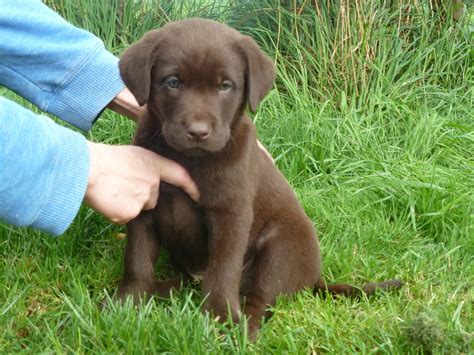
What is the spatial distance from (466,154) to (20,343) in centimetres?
292

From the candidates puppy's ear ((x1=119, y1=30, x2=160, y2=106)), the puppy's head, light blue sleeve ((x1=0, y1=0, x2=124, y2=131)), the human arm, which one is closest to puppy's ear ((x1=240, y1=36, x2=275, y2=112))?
the puppy's head

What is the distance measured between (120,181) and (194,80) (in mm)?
460

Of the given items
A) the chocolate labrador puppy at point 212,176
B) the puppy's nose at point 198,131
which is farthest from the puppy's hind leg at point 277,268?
the puppy's nose at point 198,131

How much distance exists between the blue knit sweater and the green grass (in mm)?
382

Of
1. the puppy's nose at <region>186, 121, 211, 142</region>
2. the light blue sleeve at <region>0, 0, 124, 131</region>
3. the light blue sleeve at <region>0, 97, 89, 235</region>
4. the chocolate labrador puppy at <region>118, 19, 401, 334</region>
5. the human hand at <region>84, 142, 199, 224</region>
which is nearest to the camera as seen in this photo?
the light blue sleeve at <region>0, 97, 89, 235</region>

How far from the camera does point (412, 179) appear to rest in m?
3.93

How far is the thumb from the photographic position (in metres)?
2.87

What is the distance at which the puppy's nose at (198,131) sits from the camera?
2682 millimetres

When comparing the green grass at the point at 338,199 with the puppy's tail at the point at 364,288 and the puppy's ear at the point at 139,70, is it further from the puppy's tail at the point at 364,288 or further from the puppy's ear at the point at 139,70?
the puppy's ear at the point at 139,70

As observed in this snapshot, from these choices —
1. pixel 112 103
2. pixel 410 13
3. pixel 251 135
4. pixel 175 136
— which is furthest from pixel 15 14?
Answer: pixel 410 13

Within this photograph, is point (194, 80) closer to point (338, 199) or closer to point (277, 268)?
point (277, 268)

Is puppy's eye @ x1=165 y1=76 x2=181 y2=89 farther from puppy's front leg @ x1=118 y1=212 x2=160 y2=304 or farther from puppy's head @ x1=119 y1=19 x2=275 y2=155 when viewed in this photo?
puppy's front leg @ x1=118 y1=212 x2=160 y2=304

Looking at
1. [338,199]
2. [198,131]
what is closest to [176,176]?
[198,131]

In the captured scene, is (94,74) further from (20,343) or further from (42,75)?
(20,343)
